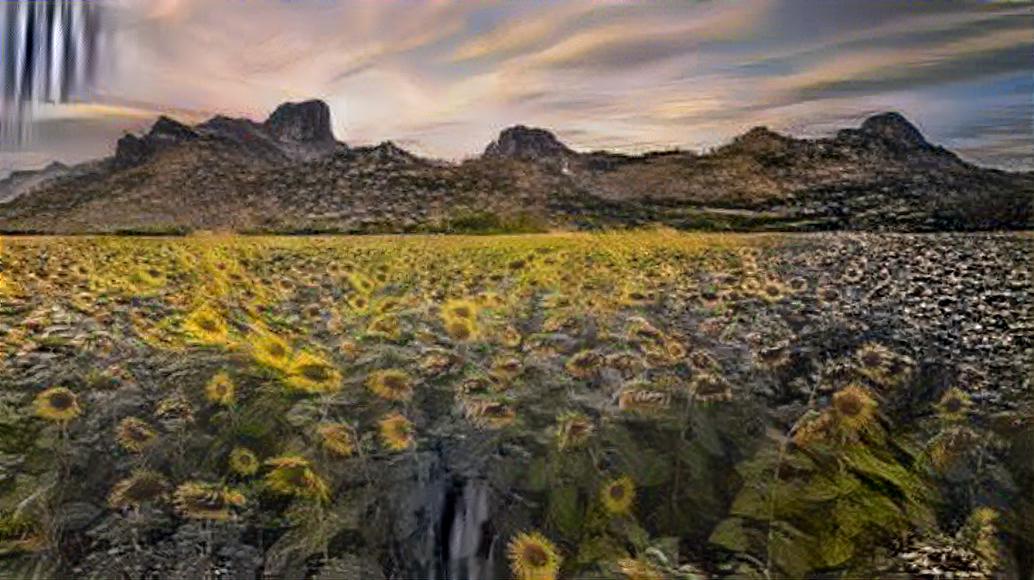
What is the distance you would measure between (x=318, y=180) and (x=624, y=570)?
3.74 feet

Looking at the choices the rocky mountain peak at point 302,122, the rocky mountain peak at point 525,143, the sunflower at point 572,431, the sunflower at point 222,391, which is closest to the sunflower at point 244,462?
the sunflower at point 222,391

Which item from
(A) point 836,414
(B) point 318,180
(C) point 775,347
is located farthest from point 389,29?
(A) point 836,414

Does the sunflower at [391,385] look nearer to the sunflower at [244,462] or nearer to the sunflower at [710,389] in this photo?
the sunflower at [244,462]

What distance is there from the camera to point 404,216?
8.92 feet

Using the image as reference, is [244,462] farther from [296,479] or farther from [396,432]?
[396,432]

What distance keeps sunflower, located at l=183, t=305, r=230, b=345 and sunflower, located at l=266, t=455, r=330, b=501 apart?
0.35 metres

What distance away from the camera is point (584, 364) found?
250 centimetres

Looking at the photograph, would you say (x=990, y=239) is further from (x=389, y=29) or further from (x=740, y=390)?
(x=389, y=29)

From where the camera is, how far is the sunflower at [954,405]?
8.14ft

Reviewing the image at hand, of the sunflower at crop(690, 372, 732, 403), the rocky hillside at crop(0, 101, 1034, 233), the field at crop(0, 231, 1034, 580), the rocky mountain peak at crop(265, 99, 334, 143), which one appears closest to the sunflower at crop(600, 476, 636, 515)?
the field at crop(0, 231, 1034, 580)

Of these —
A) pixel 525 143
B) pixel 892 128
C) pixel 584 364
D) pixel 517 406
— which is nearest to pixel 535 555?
pixel 517 406

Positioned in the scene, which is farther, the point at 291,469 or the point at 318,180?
the point at 318,180

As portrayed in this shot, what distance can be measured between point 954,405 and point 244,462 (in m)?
1.48

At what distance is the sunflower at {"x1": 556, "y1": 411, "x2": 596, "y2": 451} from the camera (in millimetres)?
2381
